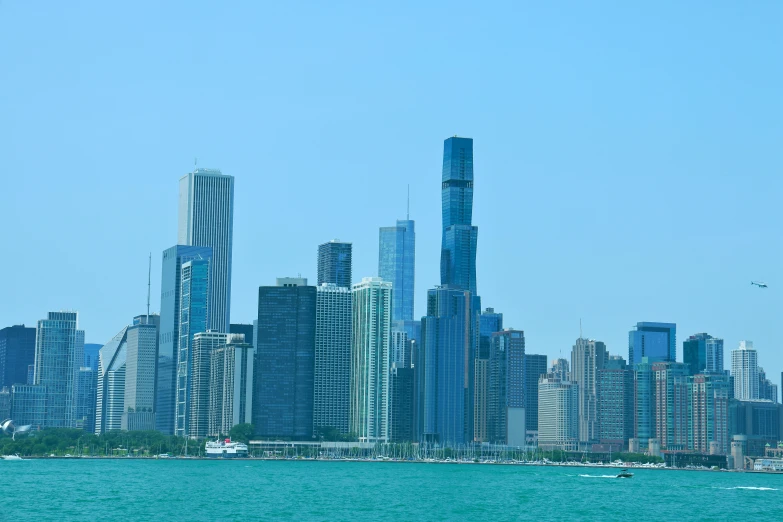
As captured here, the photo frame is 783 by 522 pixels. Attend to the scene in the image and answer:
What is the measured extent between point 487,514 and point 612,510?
2009 centimetres

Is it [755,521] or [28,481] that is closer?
[755,521]

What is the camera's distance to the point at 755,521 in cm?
14025

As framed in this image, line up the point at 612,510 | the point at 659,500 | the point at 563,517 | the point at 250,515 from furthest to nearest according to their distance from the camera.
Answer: the point at 659,500 < the point at 612,510 < the point at 563,517 < the point at 250,515

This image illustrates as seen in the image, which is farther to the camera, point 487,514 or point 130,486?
point 130,486

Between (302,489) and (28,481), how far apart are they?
43.3m

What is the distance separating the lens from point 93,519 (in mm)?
118750

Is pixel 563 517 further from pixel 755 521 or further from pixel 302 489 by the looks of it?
pixel 302 489

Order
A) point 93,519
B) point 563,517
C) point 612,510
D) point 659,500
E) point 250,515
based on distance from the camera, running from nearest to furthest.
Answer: point 93,519
point 250,515
point 563,517
point 612,510
point 659,500

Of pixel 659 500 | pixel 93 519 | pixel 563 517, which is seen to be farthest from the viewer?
pixel 659 500

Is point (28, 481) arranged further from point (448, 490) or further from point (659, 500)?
point (659, 500)

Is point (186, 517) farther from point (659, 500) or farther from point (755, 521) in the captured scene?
point (659, 500)

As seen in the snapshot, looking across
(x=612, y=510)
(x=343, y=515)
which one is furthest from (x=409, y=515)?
(x=612, y=510)

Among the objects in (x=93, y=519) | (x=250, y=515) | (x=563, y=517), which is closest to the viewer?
(x=93, y=519)

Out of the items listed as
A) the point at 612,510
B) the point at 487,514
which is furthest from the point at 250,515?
the point at 612,510
